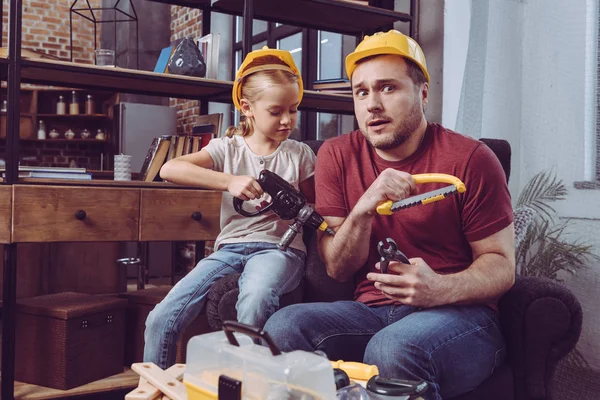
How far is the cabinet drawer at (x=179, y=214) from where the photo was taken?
2.47 m

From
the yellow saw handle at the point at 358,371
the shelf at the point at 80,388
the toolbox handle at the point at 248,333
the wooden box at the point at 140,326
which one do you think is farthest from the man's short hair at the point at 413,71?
the shelf at the point at 80,388

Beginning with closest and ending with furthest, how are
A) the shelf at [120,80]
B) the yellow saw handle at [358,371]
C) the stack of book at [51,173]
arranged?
the yellow saw handle at [358,371]
the stack of book at [51,173]
the shelf at [120,80]

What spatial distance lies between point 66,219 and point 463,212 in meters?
1.44

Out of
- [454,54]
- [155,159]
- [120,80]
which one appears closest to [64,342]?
[155,159]

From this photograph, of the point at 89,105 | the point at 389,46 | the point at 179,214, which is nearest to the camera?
the point at 389,46

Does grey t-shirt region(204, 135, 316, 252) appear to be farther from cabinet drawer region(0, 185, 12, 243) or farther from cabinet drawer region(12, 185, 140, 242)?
cabinet drawer region(0, 185, 12, 243)

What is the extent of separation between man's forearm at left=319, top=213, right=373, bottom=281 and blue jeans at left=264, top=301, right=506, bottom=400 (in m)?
0.12

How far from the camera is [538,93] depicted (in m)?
2.75

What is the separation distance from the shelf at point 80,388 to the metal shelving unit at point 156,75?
105 mm

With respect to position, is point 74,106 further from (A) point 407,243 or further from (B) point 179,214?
(A) point 407,243

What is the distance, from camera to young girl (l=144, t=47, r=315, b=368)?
5.94ft

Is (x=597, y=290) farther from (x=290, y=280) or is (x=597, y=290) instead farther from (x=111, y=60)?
(x=111, y=60)

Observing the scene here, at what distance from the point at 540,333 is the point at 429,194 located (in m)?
0.47

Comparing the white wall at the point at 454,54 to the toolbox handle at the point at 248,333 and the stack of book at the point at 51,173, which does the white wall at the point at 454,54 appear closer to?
the stack of book at the point at 51,173
